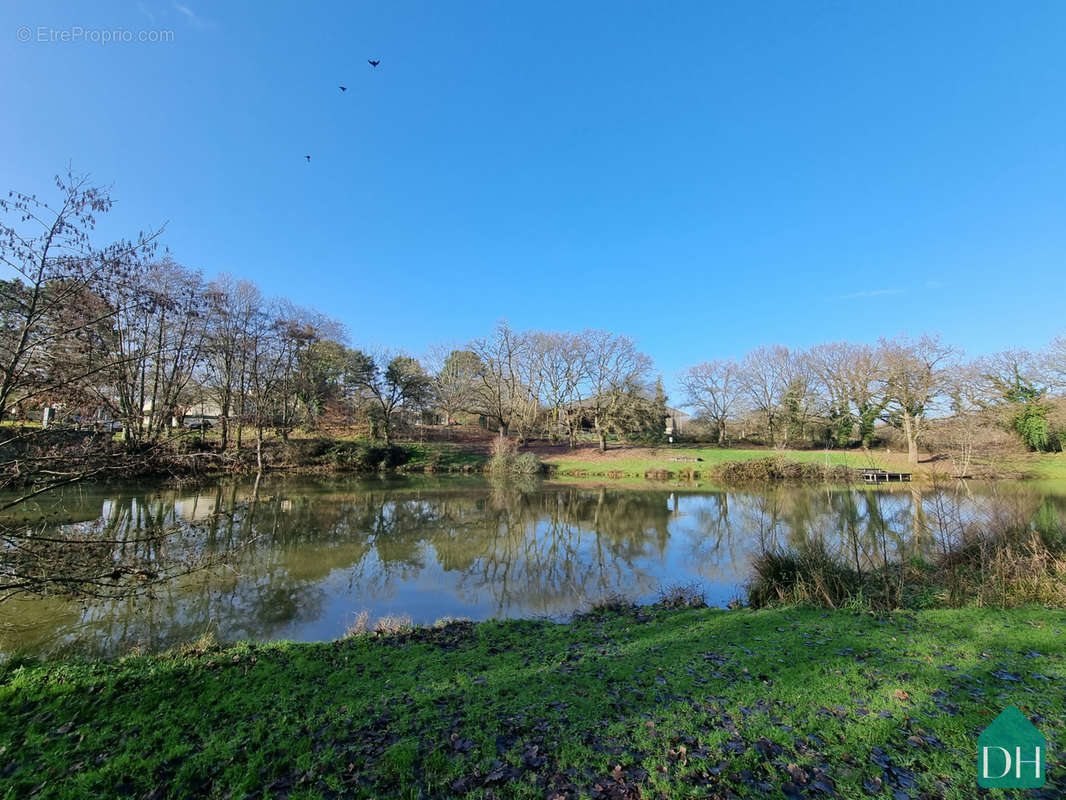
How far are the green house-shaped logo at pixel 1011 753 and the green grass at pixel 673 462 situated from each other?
2766 cm

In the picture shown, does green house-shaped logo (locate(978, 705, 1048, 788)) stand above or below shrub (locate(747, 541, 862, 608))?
above

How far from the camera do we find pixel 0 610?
24.0 feet

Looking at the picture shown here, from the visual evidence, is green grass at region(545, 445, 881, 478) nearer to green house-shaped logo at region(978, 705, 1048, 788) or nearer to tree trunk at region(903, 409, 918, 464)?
tree trunk at region(903, 409, 918, 464)

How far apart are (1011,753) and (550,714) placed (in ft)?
10.8

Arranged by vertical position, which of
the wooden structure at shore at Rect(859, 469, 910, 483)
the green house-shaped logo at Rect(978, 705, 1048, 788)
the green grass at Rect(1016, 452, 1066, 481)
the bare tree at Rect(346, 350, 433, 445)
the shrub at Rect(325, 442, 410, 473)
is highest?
the bare tree at Rect(346, 350, 433, 445)

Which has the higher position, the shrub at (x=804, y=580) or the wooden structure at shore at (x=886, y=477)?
the shrub at (x=804, y=580)

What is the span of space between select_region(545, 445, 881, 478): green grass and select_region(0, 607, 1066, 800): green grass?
25.7 m

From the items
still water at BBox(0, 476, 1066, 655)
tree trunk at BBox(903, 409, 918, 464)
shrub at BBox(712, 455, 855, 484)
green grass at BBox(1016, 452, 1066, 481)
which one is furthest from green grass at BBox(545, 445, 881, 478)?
still water at BBox(0, 476, 1066, 655)

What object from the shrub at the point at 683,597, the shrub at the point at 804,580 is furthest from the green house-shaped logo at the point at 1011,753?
the shrub at the point at 683,597

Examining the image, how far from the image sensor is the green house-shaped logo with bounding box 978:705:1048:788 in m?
2.90

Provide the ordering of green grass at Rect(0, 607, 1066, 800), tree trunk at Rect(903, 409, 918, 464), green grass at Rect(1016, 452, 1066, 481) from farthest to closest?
tree trunk at Rect(903, 409, 918, 464) < green grass at Rect(1016, 452, 1066, 481) < green grass at Rect(0, 607, 1066, 800)

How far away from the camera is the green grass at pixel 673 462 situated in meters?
30.7

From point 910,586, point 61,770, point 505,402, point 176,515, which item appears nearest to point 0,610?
point 61,770

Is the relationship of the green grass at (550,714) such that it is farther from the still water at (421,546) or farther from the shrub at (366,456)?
the shrub at (366,456)
